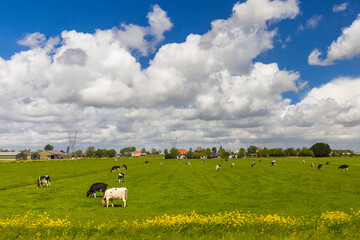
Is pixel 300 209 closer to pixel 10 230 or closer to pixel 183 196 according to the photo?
pixel 183 196

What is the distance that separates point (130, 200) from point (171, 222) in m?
13.1

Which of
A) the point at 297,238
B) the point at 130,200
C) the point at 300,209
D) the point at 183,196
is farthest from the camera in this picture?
the point at 183,196

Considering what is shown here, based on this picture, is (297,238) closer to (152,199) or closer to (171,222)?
(171,222)

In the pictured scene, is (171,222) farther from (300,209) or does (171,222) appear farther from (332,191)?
(332,191)

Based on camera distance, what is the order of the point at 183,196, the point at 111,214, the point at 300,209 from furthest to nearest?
the point at 183,196 < the point at 300,209 < the point at 111,214

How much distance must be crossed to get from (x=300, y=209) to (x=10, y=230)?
22321 mm

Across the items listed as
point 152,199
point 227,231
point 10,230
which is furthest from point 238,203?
point 10,230

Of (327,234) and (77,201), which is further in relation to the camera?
(77,201)

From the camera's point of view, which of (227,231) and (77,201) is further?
(77,201)

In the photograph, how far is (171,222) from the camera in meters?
16.3

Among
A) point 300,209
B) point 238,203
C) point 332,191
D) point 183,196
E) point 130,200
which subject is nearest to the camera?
point 300,209

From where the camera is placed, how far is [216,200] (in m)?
28.2

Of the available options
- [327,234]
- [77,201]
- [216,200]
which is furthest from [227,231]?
[77,201]

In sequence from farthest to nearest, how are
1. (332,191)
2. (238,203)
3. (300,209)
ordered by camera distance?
(332,191) → (238,203) → (300,209)
